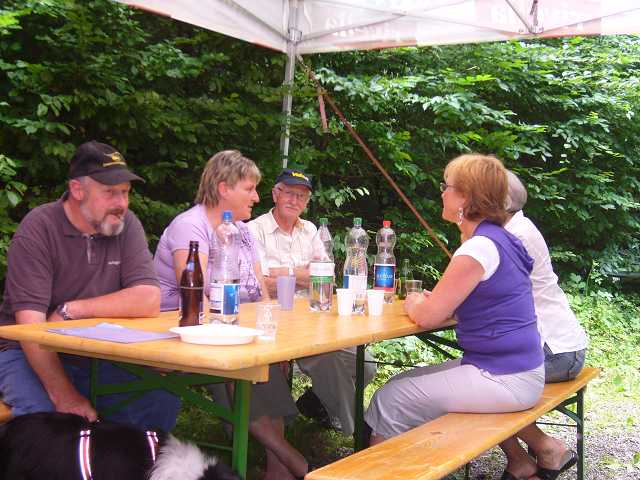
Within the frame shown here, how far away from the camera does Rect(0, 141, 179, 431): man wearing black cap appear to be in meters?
2.54

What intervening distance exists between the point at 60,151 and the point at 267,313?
2.62 meters

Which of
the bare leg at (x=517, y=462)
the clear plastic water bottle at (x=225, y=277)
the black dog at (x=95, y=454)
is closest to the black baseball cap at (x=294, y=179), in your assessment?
the clear plastic water bottle at (x=225, y=277)

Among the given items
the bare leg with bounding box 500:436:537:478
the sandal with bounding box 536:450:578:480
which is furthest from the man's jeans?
the sandal with bounding box 536:450:578:480

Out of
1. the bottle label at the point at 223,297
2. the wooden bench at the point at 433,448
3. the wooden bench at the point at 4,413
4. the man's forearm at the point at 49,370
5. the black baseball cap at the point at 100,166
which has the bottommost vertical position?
the wooden bench at the point at 433,448

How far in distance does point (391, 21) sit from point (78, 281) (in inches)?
Answer: 137

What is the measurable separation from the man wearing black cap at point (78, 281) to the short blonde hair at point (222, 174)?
2.15ft

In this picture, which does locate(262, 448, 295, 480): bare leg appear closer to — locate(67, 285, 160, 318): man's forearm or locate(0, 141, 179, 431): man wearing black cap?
locate(0, 141, 179, 431): man wearing black cap

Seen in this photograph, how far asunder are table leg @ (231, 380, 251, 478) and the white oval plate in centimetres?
13

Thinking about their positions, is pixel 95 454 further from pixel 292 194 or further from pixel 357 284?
pixel 292 194

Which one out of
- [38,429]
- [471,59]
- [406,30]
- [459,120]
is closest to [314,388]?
[38,429]

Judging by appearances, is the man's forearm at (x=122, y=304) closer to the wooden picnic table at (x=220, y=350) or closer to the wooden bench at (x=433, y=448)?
the wooden picnic table at (x=220, y=350)

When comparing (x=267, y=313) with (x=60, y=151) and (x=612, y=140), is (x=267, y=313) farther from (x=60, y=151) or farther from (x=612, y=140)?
(x=612, y=140)

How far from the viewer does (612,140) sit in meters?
8.71

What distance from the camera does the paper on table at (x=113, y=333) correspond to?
223 centimetres
